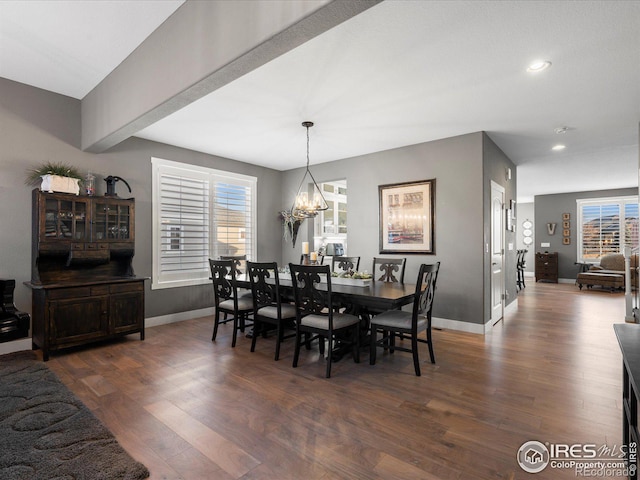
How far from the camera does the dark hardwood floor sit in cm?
190

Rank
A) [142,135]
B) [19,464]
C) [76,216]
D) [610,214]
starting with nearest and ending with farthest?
[19,464], [76,216], [142,135], [610,214]

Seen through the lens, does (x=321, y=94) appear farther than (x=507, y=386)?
Yes

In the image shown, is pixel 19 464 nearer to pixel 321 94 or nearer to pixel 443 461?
pixel 443 461

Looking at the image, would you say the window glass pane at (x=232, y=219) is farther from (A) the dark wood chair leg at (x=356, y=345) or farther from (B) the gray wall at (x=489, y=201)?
(B) the gray wall at (x=489, y=201)

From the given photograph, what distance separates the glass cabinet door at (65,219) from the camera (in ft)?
12.0

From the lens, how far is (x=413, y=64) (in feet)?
9.37

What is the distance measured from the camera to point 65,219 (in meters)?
3.77

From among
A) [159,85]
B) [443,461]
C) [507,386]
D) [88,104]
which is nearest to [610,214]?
[507,386]

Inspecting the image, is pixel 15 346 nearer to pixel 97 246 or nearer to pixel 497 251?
pixel 97 246

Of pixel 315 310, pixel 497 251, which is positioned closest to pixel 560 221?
pixel 497 251

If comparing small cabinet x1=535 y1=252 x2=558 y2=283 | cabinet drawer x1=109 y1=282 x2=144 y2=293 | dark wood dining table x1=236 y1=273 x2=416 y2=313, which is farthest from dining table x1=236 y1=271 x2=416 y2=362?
small cabinet x1=535 y1=252 x2=558 y2=283

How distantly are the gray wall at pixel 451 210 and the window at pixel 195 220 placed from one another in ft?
7.60

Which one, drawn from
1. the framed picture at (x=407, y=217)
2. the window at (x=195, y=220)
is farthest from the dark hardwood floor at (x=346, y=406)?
the framed picture at (x=407, y=217)

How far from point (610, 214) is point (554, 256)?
1.82 metres
